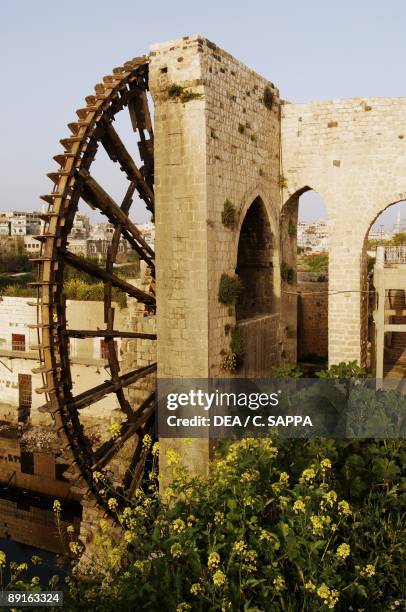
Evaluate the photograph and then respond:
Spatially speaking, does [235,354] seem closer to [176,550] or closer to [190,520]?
[190,520]

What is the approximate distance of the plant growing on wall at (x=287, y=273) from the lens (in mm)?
10266

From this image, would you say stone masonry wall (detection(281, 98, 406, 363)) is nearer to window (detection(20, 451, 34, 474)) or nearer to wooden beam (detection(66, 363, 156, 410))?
wooden beam (detection(66, 363, 156, 410))

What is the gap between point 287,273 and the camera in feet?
34.1

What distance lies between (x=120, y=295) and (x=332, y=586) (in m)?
14.5

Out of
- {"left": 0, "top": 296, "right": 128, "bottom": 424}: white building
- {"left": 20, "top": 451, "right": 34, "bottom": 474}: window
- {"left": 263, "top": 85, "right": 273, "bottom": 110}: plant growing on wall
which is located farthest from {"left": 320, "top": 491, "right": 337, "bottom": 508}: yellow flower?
{"left": 20, "top": 451, "right": 34, "bottom": 474}: window

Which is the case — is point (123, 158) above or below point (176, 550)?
above

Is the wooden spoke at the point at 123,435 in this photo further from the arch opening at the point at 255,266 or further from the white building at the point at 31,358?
the white building at the point at 31,358

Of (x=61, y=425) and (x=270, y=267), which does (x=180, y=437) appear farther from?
(x=270, y=267)

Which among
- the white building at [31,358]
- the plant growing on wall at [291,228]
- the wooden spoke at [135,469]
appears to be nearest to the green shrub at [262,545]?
the wooden spoke at [135,469]

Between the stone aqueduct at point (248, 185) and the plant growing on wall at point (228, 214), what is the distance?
0.08 metres

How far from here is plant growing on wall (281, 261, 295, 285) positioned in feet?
33.7

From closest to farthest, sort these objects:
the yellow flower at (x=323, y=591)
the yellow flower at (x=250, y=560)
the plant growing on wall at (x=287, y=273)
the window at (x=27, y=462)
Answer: the yellow flower at (x=323, y=591) → the yellow flower at (x=250, y=560) → the plant growing on wall at (x=287, y=273) → the window at (x=27, y=462)

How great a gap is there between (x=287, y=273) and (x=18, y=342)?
931 centimetres

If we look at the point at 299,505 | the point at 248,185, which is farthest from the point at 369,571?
the point at 248,185
